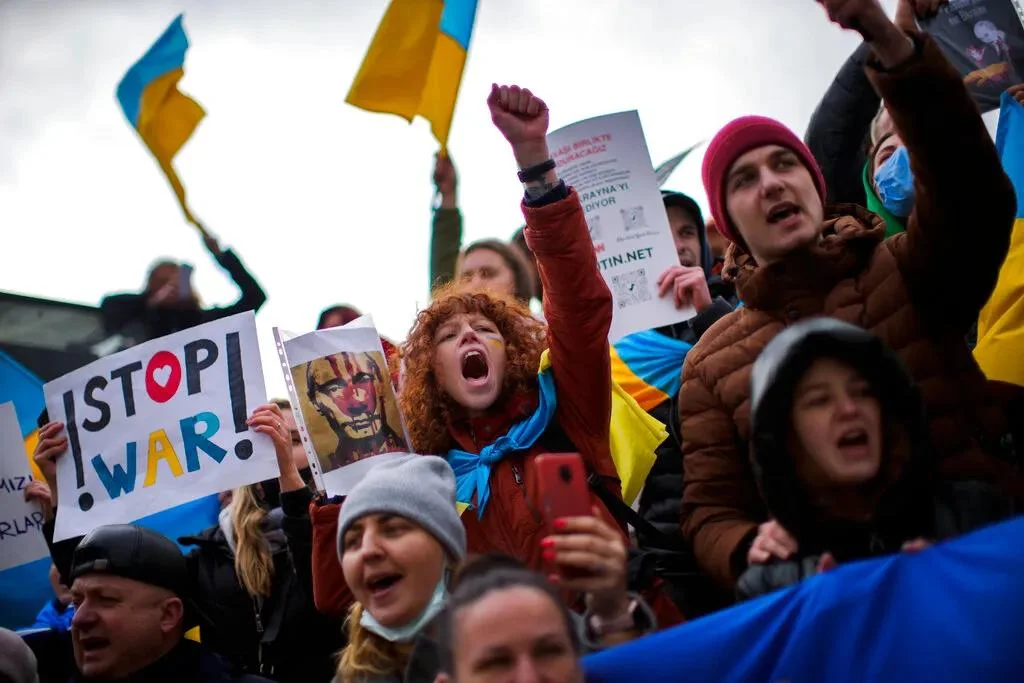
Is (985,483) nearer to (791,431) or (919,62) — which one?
(791,431)

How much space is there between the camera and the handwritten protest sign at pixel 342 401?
3631mm

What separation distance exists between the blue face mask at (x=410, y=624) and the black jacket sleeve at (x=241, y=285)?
2.60 meters

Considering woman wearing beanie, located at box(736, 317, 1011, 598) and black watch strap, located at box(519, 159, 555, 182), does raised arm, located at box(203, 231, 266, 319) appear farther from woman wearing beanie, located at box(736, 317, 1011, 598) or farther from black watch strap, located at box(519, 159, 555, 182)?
woman wearing beanie, located at box(736, 317, 1011, 598)

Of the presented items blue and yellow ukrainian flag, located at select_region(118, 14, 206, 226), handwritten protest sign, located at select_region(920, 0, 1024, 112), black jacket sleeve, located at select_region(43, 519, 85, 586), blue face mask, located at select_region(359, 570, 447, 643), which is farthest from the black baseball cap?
handwritten protest sign, located at select_region(920, 0, 1024, 112)

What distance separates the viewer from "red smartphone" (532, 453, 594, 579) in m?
2.17

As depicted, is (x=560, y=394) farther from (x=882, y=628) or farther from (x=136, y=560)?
(x=136, y=560)

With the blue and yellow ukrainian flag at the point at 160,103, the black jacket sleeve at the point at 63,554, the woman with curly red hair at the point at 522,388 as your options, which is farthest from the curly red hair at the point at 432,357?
the blue and yellow ukrainian flag at the point at 160,103

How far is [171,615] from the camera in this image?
3.66 metres

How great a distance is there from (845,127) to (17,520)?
3.95 m

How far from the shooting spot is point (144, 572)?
144 inches

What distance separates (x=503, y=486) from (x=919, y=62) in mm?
1728

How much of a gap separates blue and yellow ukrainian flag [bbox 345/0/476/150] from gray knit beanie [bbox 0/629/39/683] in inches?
96.3

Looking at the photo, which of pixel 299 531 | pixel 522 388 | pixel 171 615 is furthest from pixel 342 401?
pixel 171 615

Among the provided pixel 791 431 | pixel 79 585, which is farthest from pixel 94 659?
pixel 791 431
